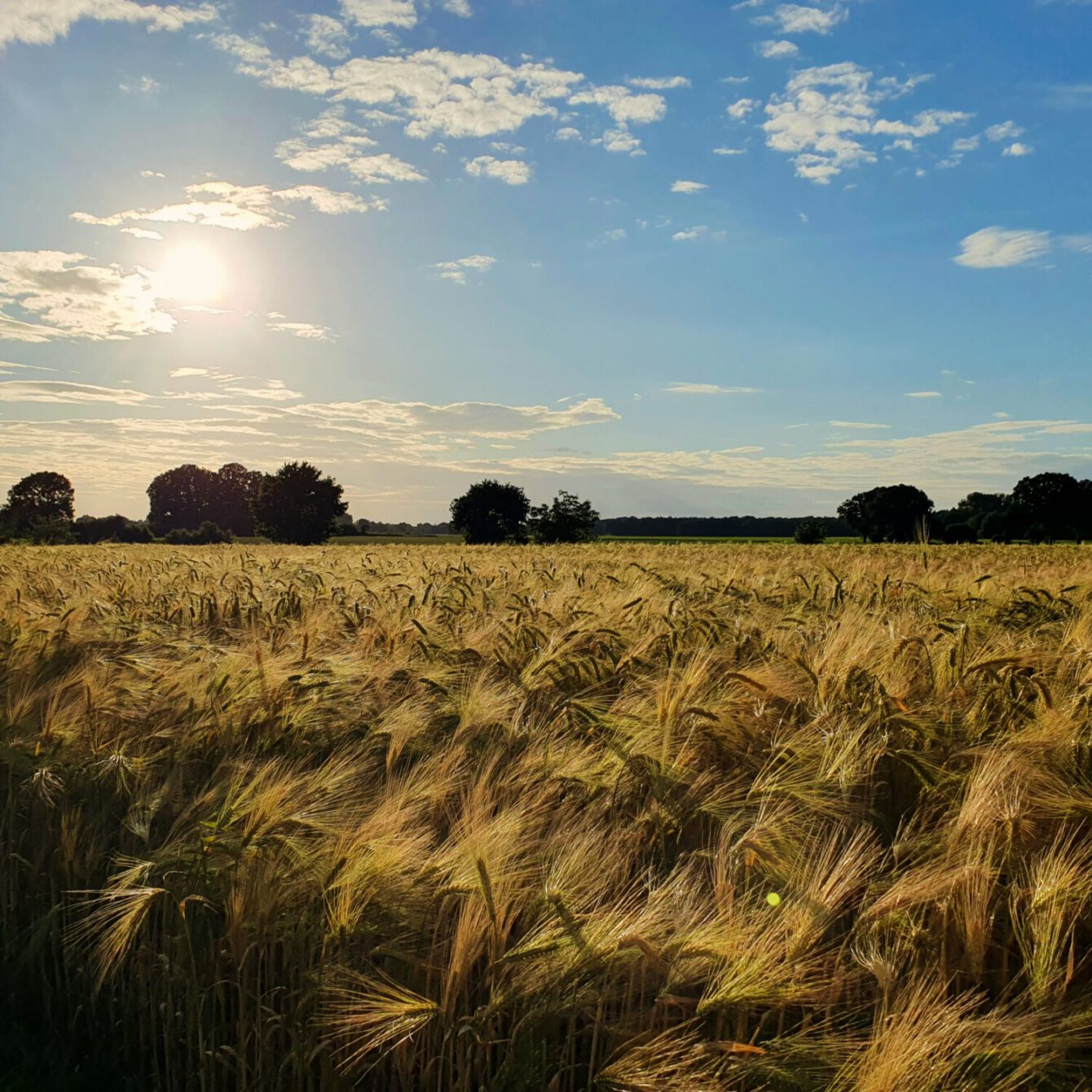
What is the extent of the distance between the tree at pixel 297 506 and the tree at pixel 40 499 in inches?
768

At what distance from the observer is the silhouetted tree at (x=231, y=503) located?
102125 millimetres

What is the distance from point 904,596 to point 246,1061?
526cm

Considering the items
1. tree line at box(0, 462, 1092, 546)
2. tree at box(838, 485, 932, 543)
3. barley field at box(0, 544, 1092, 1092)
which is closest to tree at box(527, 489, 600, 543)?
tree line at box(0, 462, 1092, 546)

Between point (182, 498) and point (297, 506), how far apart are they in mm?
29411

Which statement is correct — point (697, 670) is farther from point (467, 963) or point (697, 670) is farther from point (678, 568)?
point (678, 568)

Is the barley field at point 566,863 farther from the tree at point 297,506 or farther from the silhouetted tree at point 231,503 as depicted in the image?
the silhouetted tree at point 231,503

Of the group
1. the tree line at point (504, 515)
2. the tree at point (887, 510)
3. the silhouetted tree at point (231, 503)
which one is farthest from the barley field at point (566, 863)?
the silhouetted tree at point (231, 503)

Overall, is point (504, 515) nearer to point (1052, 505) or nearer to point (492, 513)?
point (492, 513)

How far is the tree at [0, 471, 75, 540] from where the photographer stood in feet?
272

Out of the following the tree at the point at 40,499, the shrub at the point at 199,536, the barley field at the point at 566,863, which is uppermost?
the tree at the point at 40,499

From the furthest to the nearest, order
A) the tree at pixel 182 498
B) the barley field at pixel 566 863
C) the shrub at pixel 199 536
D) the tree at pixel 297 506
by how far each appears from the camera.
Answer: the tree at pixel 182 498 → the tree at pixel 297 506 → the shrub at pixel 199 536 → the barley field at pixel 566 863

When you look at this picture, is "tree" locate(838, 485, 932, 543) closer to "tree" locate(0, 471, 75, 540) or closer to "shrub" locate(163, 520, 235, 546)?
"shrub" locate(163, 520, 235, 546)

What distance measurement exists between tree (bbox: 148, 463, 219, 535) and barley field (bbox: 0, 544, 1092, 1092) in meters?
105

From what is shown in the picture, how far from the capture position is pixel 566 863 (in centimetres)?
213
